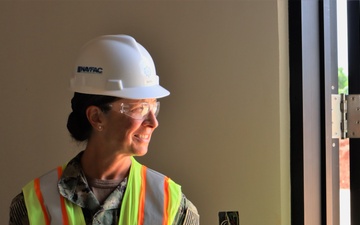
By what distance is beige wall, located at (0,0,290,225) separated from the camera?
5.08 feet

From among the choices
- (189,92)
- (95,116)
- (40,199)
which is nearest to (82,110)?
(95,116)

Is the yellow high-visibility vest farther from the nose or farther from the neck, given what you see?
the nose

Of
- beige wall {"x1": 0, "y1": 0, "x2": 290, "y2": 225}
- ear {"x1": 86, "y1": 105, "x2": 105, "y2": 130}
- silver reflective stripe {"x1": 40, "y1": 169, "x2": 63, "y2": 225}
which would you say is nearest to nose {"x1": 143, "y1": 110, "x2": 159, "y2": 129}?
ear {"x1": 86, "y1": 105, "x2": 105, "y2": 130}

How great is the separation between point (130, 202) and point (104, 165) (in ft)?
0.42

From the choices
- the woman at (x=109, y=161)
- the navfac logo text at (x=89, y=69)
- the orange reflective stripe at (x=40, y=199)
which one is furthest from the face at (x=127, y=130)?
the orange reflective stripe at (x=40, y=199)

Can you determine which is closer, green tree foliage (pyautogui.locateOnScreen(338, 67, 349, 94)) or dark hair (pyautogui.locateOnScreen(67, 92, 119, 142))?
dark hair (pyautogui.locateOnScreen(67, 92, 119, 142))

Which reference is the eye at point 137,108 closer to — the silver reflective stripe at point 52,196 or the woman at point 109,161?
the woman at point 109,161

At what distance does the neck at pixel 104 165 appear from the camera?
48.1 inches

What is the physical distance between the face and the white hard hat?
35 millimetres

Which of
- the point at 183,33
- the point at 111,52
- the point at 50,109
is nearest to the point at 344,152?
the point at 183,33

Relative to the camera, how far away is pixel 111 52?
119 centimetres

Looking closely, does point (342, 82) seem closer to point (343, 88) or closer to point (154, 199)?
point (343, 88)

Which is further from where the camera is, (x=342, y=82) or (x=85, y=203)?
(x=342, y=82)

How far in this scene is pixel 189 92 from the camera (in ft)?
5.23
